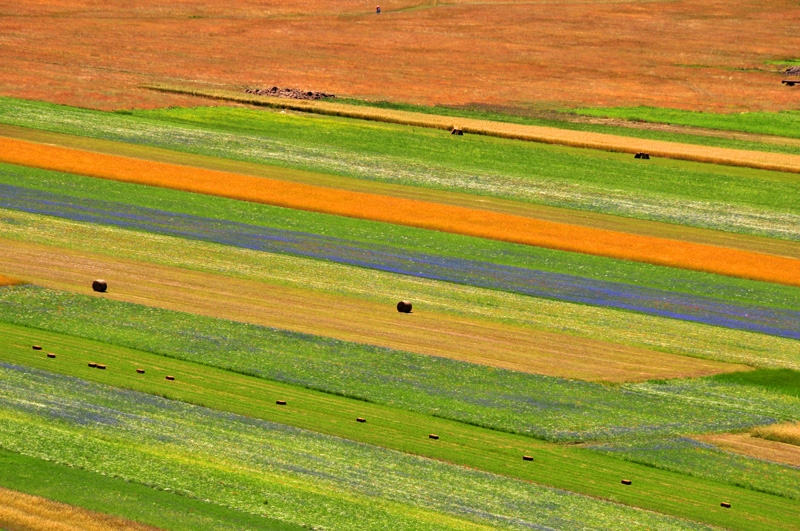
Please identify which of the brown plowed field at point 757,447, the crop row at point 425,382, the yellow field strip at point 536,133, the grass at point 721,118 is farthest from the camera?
the grass at point 721,118

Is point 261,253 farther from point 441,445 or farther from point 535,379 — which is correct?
point 441,445

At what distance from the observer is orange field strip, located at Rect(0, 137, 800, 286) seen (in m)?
43.5

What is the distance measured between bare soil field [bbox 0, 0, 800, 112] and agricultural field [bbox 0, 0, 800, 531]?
139 centimetres

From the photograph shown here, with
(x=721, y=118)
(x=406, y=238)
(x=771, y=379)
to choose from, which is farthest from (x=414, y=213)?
(x=721, y=118)

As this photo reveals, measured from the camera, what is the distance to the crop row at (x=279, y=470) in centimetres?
1903

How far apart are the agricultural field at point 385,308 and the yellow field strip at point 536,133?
0.33 m

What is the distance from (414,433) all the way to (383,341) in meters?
6.88

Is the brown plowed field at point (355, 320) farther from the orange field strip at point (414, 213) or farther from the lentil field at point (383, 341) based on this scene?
the orange field strip at point (414, 213)

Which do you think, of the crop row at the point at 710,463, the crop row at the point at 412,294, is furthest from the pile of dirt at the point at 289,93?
the crop row at the point at 710,463

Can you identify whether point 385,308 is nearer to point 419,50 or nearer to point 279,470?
point 279,470

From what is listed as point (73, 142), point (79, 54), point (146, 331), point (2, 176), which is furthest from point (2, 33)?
point (146, 331)

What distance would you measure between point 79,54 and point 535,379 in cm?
Result: 6651

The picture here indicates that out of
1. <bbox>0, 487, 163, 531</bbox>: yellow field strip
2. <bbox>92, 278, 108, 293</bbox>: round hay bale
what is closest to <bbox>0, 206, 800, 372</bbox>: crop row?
<bbox>92, 278, 108, 293</bbox>: round hay bale

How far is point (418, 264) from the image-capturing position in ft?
130
